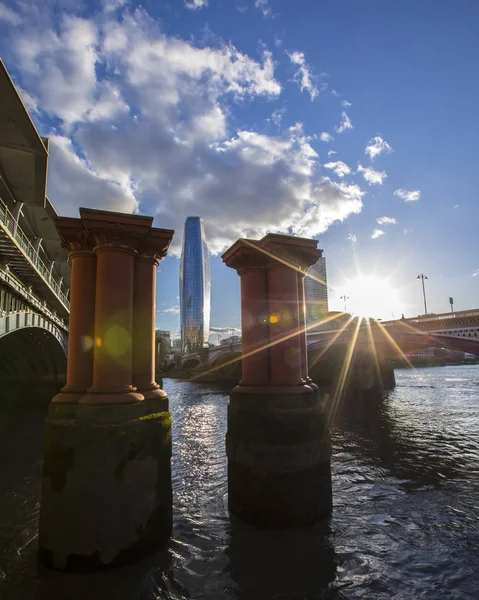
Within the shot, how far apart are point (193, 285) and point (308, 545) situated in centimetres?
18519

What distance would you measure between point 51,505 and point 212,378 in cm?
6226

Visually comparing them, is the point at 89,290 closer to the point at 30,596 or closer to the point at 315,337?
the point at 30,596

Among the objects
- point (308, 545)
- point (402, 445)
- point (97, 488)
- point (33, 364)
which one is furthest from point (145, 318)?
point (33, 364)

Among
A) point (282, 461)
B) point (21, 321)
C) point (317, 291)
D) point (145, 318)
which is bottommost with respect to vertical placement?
point (282, 461)

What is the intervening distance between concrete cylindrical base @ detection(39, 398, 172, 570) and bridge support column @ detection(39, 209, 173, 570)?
0.01 metres

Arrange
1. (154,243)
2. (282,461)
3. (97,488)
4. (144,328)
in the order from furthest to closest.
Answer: (282,461)
(154,243)
(144,328)
(97,488)

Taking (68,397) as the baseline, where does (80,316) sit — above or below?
above

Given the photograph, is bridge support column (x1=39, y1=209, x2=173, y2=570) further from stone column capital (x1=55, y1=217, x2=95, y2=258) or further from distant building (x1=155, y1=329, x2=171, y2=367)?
distant building (x1=155, y1=329, x2=171, y2=367)

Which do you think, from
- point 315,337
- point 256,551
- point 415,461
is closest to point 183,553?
point 256,551

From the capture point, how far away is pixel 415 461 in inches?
529

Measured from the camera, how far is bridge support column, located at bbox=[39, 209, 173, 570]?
5.25m

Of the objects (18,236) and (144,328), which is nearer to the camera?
(144,328)

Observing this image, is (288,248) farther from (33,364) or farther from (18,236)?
(33,364)

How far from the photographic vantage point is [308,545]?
6.34 metres
